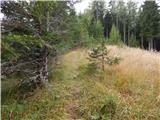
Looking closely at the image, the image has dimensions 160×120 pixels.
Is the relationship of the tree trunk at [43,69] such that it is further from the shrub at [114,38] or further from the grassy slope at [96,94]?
the shrub at [114,38]

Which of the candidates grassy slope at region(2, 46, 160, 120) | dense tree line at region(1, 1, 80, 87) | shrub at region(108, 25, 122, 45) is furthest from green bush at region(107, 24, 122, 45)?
dense tree line at region(1, 1, 80, 87)

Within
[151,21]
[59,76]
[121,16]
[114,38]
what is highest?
[121,16]

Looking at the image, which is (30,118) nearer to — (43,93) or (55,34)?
(43,93)

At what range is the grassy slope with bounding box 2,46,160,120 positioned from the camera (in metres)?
7.61

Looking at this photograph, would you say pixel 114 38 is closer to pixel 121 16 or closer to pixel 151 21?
pixel 151 21

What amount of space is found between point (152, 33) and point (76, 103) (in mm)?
25686

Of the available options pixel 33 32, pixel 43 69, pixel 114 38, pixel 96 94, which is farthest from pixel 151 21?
pixel 96 94

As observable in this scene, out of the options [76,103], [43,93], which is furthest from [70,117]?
[43,93]

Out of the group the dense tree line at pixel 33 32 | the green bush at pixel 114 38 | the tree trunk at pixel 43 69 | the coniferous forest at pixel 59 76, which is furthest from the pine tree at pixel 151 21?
the tree trunk at pixel 43 69

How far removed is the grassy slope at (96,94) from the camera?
761 cm

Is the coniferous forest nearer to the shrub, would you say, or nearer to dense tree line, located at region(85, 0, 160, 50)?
the shrub

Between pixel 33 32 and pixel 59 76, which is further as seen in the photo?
pixel 59 76

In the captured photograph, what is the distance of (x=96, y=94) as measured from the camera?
835cm

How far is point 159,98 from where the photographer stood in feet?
26.5
